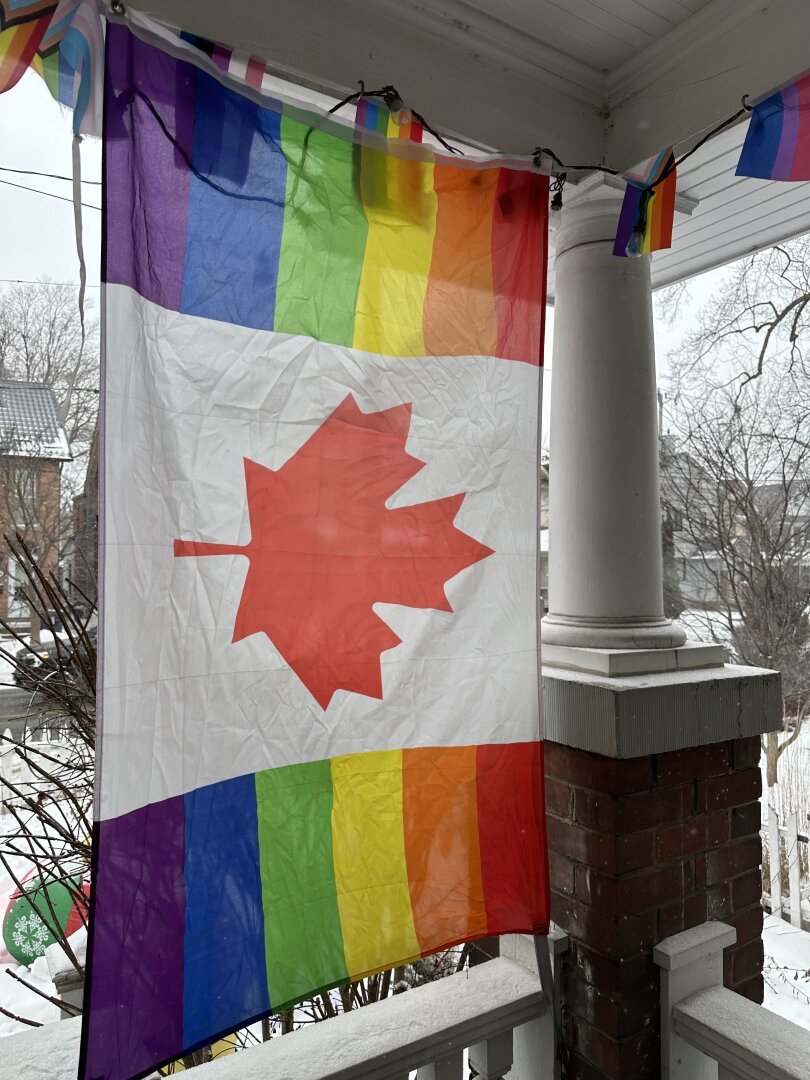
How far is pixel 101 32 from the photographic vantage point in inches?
34.5

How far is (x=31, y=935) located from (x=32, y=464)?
4.12 feet

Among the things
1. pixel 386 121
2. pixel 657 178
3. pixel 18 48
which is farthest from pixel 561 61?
pixel 18 48

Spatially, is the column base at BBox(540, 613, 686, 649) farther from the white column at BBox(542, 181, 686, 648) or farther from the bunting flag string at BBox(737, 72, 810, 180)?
the bunting flag string at BBox(737, 72, 810, 180)

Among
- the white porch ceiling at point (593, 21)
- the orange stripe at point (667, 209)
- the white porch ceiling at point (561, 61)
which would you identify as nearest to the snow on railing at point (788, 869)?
the white porch ceiling at point (561, 61)

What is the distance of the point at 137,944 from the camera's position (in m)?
0.84

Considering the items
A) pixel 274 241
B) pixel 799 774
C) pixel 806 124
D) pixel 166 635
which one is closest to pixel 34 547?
pixel 166 635

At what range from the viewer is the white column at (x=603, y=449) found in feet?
4.62

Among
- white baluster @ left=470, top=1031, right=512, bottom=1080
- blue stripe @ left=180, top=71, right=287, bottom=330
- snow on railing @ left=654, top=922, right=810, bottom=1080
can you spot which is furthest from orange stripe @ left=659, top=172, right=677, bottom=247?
white baluster @ left=470, top=1031, right=512, bottom=1080

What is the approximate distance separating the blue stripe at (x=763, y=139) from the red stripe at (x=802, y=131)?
0.03m

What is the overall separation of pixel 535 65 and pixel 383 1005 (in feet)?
5.79

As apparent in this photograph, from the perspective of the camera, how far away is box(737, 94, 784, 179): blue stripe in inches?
43.6

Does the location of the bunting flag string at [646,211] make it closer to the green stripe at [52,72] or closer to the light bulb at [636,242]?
the light bulb at [636,242]

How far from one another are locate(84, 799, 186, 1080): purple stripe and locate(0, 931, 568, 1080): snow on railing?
0.41 ft

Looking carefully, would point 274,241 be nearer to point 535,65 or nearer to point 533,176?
point 533,176
